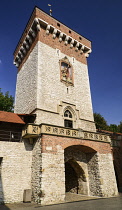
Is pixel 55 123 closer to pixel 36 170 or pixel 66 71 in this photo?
pixel 36 170

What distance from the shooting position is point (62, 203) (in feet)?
29.1

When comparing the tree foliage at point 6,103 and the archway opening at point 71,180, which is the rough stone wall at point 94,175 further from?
the tree foliage at point 6,103

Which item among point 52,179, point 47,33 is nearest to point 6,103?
point 47,33

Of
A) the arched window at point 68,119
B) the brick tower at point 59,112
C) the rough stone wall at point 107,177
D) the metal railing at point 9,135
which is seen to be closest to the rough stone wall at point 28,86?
the brick tower at point 59,112

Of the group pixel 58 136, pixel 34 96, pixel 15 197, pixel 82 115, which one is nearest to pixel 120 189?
pixel 82 115

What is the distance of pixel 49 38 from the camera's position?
16.1m

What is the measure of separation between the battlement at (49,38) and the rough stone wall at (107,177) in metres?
11.4

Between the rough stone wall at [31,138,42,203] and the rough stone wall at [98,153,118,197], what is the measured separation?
478 centimetres

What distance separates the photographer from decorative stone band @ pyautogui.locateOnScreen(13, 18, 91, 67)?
15580 mm

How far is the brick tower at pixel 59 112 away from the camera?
980 centimetres

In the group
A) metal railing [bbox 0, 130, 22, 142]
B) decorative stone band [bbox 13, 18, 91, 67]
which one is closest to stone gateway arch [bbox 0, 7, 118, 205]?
decorative stone band [bbox 13, 18, 91, 67]

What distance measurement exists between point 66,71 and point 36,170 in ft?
33.0

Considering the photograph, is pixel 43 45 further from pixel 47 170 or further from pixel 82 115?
pixel 47 170

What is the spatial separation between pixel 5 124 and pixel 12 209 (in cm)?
645
